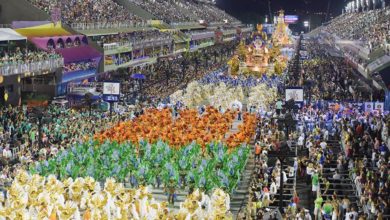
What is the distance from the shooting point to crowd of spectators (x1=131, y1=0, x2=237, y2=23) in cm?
11009

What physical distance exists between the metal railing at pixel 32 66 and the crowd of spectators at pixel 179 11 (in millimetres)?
55827

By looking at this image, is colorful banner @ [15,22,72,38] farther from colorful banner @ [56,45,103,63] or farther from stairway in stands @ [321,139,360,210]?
stairway in stands @ [321,139,360,210]

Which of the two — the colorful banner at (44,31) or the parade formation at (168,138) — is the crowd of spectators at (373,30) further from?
the colorful banner at (44,31)

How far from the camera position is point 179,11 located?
133 meters

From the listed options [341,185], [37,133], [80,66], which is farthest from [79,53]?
[341,185]

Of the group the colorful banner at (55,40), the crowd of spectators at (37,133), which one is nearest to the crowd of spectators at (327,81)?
the colorful banner at (55,40)

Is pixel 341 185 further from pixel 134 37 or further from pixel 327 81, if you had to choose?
pixel 134 37

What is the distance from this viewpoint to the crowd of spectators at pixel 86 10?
6292 centimetres

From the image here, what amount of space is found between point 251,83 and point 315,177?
120ft

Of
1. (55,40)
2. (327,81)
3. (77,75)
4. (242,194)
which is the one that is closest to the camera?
(242,194)

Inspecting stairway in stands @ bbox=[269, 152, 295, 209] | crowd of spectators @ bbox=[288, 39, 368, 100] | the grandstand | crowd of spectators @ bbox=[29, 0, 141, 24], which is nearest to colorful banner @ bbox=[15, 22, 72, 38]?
the grandstand

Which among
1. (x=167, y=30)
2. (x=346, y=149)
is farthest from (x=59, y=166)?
(x=167, y=30)

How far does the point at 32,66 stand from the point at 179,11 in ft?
293

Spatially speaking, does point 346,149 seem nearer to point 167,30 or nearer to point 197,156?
point 197,156
